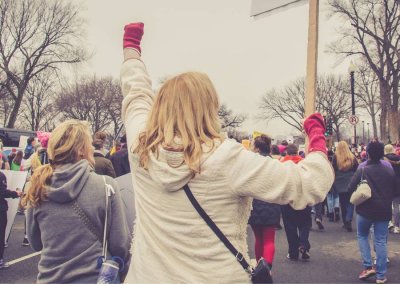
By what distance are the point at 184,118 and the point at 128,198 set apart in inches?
68.1

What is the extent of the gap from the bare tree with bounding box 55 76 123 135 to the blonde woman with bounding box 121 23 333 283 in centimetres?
4361

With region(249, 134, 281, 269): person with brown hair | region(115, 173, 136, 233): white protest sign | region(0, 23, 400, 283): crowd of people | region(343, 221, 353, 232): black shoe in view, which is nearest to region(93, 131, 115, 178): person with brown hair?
region(249, 134, 281, 269): person with brown hair

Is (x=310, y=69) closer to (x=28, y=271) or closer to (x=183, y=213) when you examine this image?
(x=183, y=213)

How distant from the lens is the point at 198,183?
1.74 m

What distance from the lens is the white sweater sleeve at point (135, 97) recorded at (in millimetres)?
2094

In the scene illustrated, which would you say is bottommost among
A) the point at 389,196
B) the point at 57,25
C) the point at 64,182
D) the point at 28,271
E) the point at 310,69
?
the point at 28,271

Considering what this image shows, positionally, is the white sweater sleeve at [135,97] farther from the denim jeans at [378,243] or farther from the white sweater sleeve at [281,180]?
the denim jeans at [378,243]

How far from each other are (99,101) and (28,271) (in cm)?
4033

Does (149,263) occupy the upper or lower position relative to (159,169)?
lower

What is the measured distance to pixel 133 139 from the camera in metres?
2.04

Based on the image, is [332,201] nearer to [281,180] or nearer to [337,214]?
[337,214]

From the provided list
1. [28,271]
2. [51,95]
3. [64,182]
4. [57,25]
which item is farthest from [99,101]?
[64,182]

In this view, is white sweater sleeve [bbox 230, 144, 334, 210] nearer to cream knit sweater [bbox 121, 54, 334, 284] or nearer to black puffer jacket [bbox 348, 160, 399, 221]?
cream knit sweater [bbox 121, 54, 334, 284]

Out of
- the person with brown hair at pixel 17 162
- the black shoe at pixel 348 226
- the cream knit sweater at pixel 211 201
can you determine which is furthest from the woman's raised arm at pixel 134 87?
the person with brown hair at pixel 17 162
